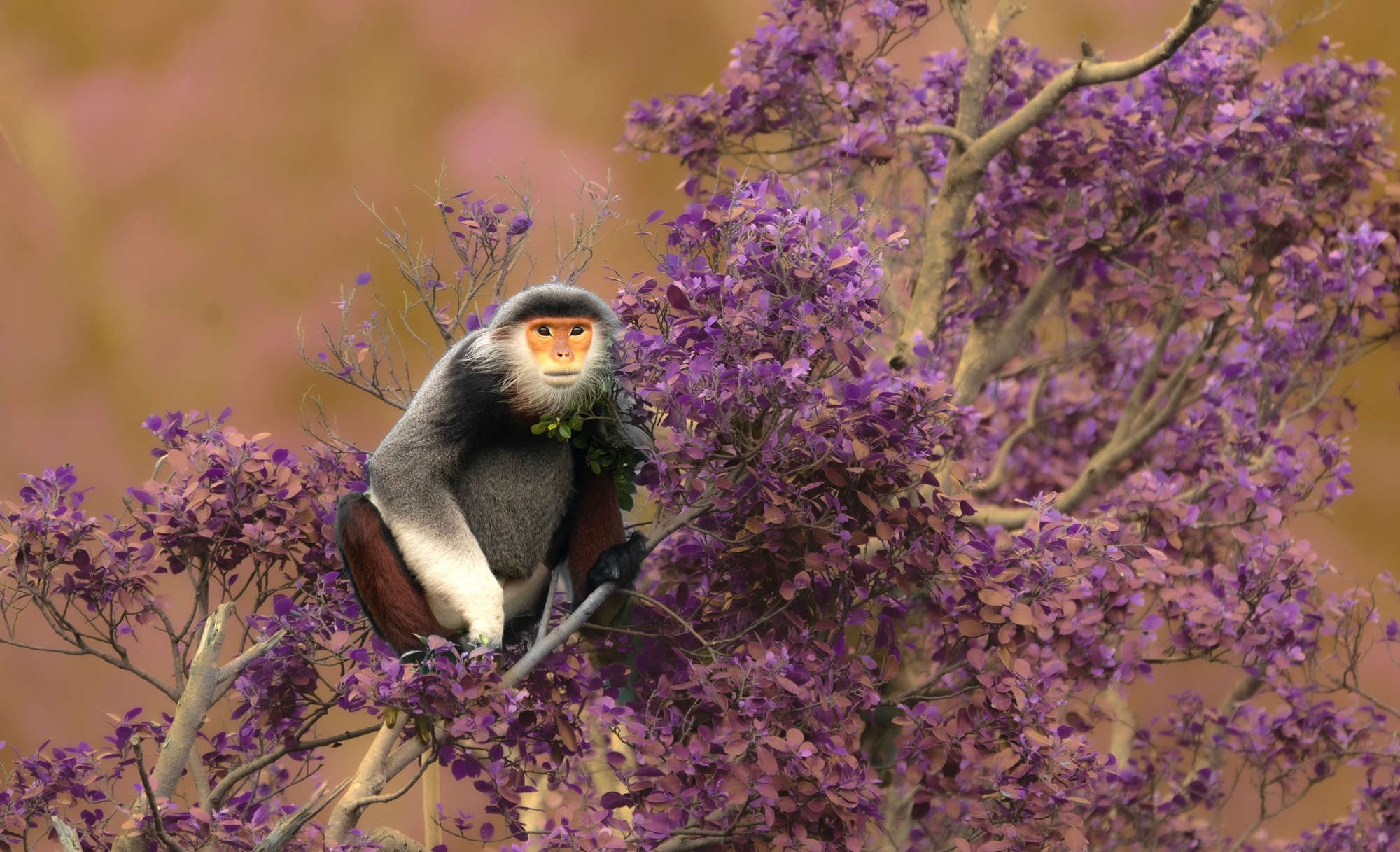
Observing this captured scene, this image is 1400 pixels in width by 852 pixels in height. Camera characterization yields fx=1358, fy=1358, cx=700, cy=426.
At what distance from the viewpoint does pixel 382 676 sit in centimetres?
248

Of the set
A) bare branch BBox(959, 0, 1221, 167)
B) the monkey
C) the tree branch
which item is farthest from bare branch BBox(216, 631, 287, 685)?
bare branch BBox(959, 0, 1221, 167)

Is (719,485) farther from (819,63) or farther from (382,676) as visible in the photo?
(819,63)

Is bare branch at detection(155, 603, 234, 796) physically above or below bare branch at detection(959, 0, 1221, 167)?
below

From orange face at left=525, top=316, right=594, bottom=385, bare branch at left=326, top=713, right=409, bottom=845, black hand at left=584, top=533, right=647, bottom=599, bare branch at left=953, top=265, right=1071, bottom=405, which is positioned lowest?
bare branch at left=326, top=713, right=409, bottom=845

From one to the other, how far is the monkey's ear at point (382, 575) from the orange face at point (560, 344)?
0.47m

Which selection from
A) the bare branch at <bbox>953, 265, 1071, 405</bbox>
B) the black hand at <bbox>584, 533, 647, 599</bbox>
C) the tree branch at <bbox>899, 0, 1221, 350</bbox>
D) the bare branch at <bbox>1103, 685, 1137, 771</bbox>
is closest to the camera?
the black hand at <bbox>584, 533, 647, 599</bbox>

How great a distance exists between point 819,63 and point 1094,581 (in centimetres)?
191

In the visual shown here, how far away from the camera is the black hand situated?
9.58ft

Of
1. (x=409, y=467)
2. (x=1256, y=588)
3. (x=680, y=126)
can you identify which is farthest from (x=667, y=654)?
(x=680, y=126)

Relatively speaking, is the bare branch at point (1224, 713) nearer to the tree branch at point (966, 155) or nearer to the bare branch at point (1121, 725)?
the bare branch at point (1121, 725)

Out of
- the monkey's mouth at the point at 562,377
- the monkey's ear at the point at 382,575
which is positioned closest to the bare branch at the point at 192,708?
the monkey's ear at the point at 382,575

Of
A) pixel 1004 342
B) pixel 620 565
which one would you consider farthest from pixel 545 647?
pixel 1004 342

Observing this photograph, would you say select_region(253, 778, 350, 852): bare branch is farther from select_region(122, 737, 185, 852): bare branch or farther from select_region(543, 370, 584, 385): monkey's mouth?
select_region(543, 370, 584, 385): monkey's mouth

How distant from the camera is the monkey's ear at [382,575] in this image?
2.79m
